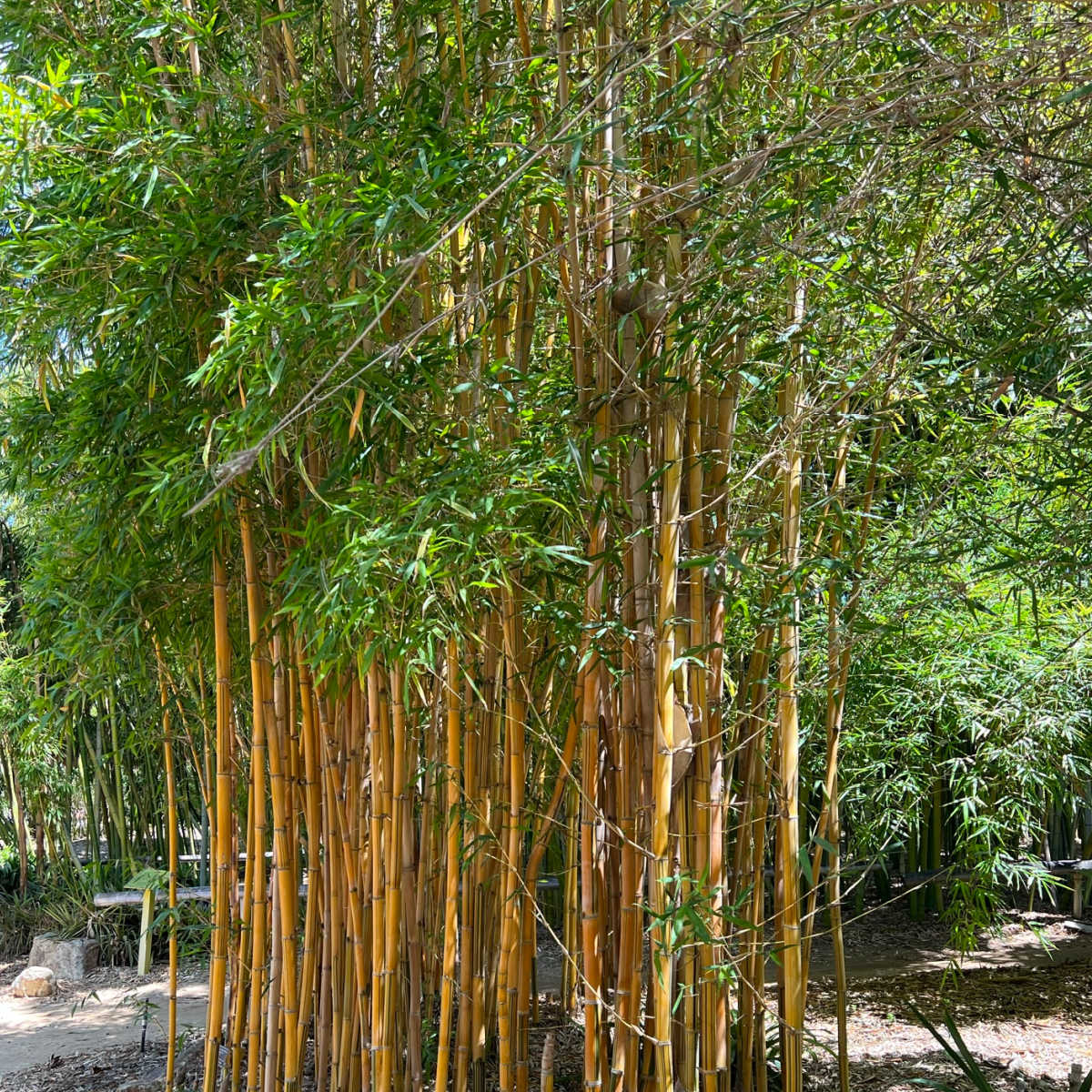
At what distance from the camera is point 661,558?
2.17m

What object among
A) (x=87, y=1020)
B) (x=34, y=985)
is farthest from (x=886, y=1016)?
(x=34, y=985)

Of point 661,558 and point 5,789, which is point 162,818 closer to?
point 5,789

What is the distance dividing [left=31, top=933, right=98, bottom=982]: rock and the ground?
96 mm

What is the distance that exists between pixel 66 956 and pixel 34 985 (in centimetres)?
35

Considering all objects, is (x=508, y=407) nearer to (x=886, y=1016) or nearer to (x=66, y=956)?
(x=886, y=1016)

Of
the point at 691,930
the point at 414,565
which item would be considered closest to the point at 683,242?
the point at 414,565

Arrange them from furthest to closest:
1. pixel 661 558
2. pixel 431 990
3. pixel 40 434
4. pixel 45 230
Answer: pixel 431 990, pixel 40 434, pixel 45 230, pixel 661 558

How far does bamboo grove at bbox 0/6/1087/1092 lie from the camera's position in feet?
6.77

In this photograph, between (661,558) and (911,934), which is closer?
(661,558)

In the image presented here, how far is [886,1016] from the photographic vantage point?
424cm

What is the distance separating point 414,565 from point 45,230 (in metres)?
1.23

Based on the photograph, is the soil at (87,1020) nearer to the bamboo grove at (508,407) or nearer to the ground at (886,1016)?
the ground at (886,1016)

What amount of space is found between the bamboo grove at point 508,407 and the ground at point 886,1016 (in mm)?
926

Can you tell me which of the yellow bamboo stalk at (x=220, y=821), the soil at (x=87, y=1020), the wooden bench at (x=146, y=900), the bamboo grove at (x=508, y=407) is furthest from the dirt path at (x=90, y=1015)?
the bamboo grove at (x=508, y=407)
